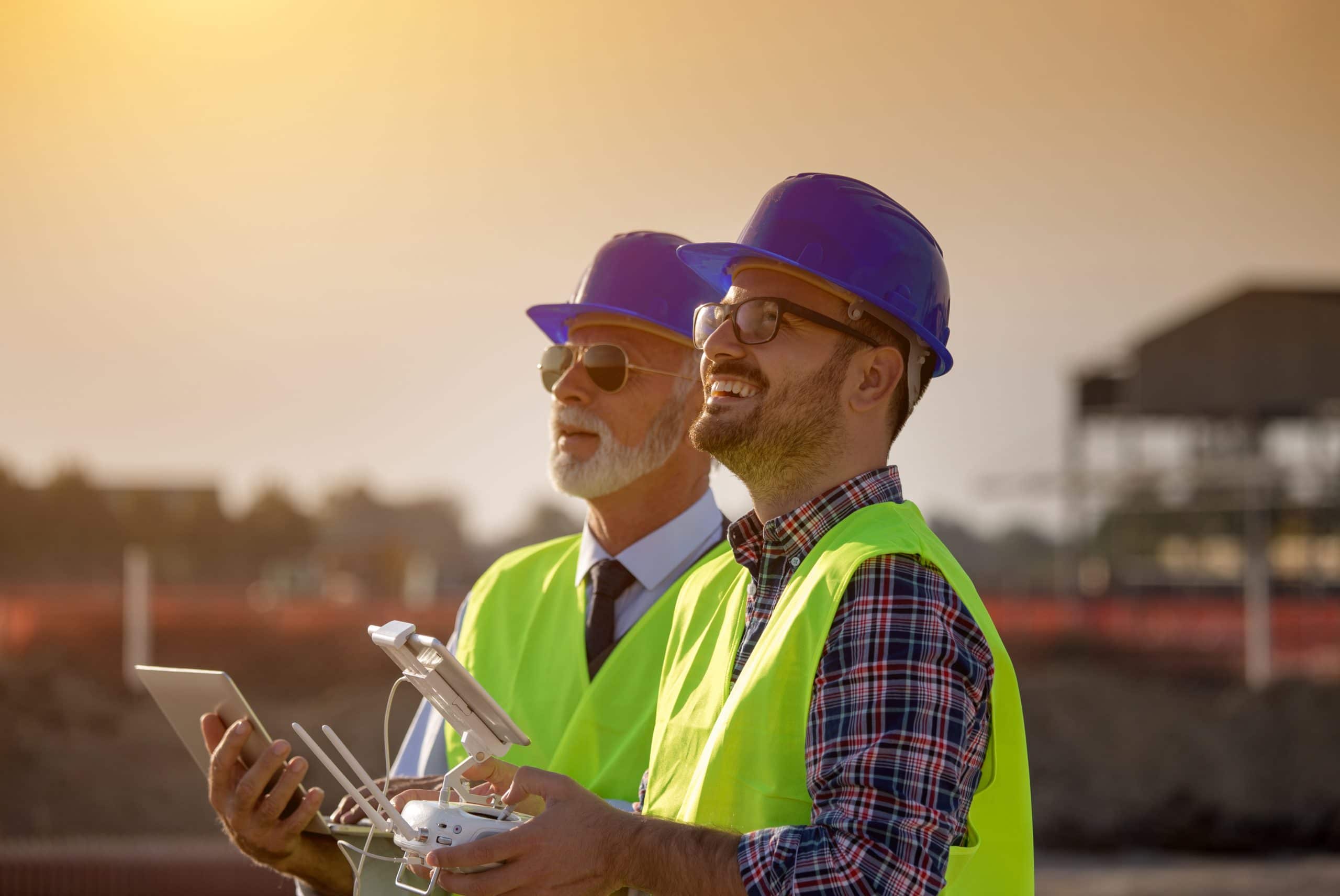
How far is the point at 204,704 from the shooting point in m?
3.01

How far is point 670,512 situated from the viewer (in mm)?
3844

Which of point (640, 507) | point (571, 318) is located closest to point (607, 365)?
point (571, 318)

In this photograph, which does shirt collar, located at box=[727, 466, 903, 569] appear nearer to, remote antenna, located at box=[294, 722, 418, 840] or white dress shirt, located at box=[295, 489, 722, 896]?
remote antenna, located at box=[294, 722, 418, 840]

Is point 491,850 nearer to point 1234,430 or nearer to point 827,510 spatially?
point 827,510

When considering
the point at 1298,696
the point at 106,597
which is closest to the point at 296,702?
the point at 106,597

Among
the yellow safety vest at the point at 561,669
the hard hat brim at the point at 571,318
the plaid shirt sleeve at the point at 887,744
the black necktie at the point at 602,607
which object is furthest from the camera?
the hard hat brim at the point at 571,318

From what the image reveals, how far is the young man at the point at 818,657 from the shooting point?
198 cm

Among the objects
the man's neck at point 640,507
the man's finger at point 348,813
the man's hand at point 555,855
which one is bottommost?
the man's finger at point 348,813

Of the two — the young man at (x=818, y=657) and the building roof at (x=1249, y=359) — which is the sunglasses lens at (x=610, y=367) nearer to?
the young man at (x=818, y=657)

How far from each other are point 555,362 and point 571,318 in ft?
0.54

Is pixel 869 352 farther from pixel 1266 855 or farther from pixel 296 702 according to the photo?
pixel 296 702

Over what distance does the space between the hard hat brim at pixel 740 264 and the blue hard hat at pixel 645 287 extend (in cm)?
92

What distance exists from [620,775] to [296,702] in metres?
16.0

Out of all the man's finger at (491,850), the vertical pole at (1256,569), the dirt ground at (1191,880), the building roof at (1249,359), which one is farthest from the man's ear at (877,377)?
the building roof at (1249,359)
